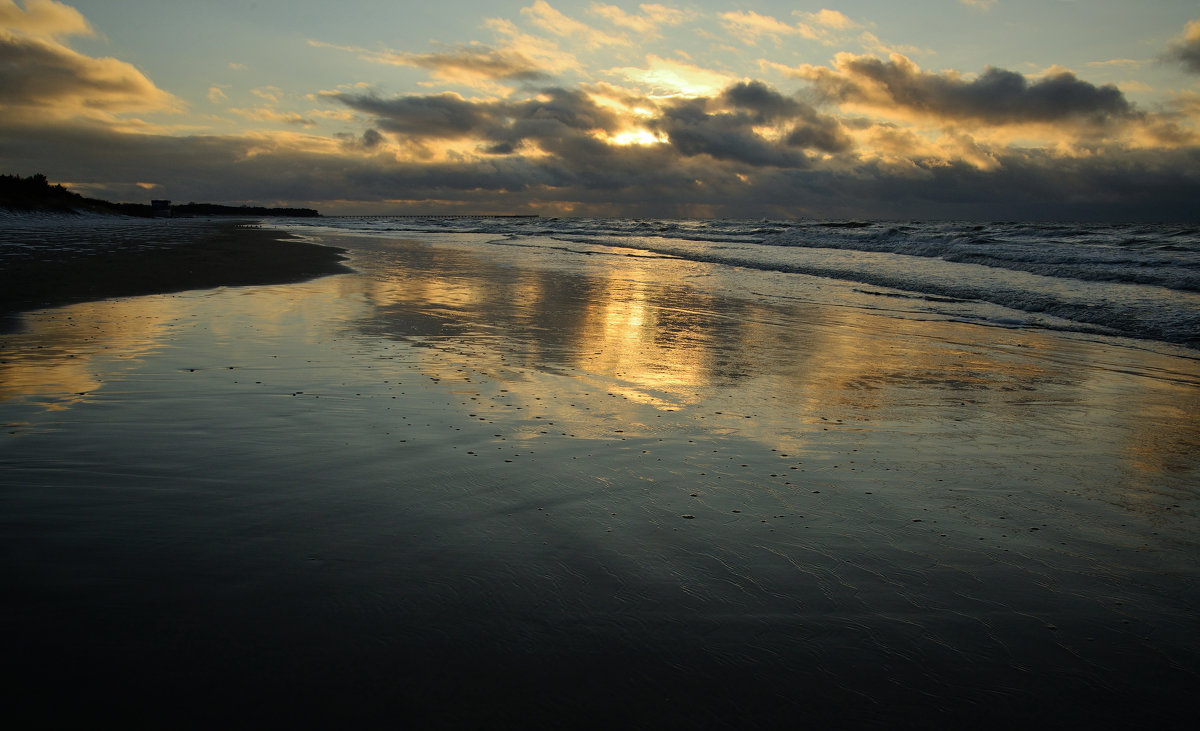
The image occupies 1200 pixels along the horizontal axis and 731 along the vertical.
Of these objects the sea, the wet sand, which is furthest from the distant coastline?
the wet sand

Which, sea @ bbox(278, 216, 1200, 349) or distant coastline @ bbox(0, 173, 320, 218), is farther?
distant coastline @ bbox(0, 173, 320, 218)

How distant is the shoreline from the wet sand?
4.73 meters

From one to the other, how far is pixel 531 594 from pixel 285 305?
30.7 feet

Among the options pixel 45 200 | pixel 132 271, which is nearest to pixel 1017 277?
pixel 132 271

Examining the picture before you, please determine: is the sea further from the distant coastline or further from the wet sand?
the distant coastline

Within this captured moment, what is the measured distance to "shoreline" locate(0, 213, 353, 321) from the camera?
10867 mm

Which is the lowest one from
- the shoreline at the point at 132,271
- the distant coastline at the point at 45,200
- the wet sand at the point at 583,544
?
the wet sand at the point at 583,544

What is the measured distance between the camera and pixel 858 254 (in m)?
29.6

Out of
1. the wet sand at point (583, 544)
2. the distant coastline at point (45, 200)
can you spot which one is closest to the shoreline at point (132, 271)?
the wet sand at point (583, 544)

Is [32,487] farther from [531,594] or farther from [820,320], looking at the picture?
[820,320]

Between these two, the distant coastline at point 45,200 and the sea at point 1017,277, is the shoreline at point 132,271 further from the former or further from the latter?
the distant coastline at point 45,200

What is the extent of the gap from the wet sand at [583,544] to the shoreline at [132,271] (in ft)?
15.5

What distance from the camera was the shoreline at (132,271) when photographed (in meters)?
10.9

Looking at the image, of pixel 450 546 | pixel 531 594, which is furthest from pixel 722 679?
pixel 450 546
